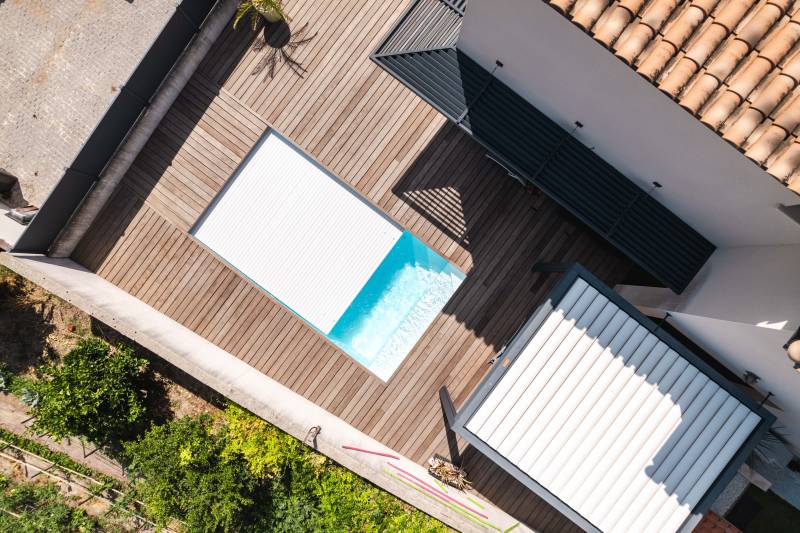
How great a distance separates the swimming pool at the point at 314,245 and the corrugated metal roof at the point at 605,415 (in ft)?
10.3

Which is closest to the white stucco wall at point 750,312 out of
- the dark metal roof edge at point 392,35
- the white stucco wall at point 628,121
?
the white stucco wall at point 628,121

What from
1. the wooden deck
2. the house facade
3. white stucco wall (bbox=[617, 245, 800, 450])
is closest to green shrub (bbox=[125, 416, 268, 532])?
the house facade

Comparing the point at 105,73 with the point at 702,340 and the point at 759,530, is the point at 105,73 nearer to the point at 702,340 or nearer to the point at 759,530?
the point at 702,340

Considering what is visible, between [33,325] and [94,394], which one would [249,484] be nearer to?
[94,394]

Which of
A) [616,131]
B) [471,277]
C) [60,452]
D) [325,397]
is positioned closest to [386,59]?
[616,131]

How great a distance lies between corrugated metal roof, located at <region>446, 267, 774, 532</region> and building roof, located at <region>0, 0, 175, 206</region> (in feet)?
39.2

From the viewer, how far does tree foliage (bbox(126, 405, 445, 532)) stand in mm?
9570

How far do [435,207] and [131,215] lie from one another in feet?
24.0

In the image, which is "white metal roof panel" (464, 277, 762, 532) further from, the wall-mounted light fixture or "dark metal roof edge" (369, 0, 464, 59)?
"dark metal roof edge" (369, 0, 464, 59)

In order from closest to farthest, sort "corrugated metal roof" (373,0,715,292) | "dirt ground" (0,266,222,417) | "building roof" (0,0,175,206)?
"corrugated metal roof" (373,0,715,292), "dirt ground" (0,266,222,417), "building roof" (0,0,175,206)

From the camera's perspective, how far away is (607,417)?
309 inches

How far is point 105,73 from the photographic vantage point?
11359mm

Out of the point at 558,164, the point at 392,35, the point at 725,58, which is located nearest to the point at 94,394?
the point at 392,35

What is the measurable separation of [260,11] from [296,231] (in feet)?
16.4
